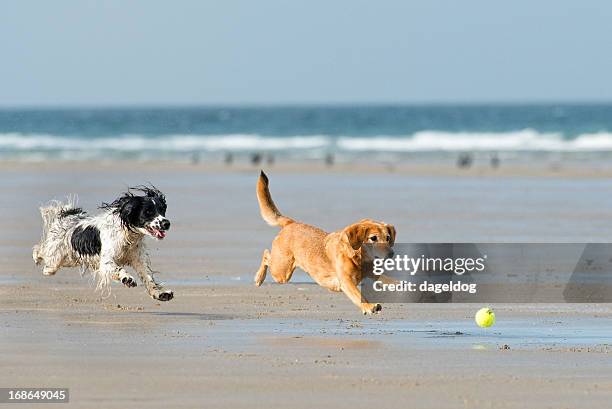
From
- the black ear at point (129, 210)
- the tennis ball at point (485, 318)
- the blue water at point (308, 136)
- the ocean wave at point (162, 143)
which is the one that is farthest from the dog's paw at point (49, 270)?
the ocean wave at point (162, 143)

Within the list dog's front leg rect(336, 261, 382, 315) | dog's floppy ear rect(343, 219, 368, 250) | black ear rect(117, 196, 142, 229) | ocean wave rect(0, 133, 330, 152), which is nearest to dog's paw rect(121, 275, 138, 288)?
black ear rect(117, 196, 142, 229)

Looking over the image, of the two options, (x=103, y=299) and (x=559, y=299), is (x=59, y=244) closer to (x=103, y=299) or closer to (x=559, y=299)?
(x=103, y=299)

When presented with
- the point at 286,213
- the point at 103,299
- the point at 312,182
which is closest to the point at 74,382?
the point at 103,299

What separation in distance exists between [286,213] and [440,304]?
797cm

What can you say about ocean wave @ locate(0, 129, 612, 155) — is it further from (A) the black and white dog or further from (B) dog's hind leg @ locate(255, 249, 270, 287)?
(B) dog's hind leg @ locate(255, 249, 270, 287)

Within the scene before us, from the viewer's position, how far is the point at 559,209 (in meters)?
17.0

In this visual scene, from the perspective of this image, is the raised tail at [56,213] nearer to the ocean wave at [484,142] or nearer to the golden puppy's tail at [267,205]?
the golden puppy's tail at [267,205]

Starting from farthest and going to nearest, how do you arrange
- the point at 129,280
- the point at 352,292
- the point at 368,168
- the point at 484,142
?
1. the point at 484,142
2. the point at 368,168
3. the point at 129,280
4. the point at 352,292

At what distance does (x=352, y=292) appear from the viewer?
8.23 metres

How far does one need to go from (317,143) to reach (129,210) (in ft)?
139

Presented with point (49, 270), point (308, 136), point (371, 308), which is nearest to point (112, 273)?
point (49, 270)

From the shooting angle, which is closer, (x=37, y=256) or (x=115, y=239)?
(x=115, y=239)

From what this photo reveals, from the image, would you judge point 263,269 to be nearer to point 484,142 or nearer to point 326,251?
point 326,251

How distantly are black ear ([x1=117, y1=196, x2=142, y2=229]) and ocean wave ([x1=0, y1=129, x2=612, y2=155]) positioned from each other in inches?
1330
